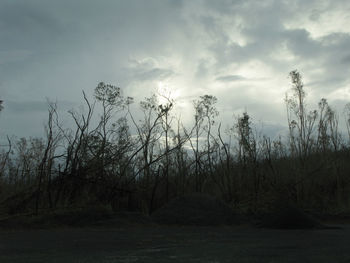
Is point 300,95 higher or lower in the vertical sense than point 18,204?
higher

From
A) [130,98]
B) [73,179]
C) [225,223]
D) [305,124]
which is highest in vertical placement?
[130,98]

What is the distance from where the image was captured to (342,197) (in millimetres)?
13133

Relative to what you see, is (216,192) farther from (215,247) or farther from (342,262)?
(342,262)

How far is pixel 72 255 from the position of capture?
11.2 ft

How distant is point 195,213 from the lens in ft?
26.4

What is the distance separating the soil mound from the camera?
7.82 meters

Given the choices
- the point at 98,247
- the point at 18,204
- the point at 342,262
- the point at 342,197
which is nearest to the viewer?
the point at 342,262

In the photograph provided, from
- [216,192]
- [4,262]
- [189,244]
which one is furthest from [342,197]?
[4,262]

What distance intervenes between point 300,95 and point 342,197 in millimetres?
5840

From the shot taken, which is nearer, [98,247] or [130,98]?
[98,247]

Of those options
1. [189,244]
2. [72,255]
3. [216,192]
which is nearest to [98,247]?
[72,255]

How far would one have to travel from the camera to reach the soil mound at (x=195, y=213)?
782cm

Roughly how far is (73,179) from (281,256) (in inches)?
282

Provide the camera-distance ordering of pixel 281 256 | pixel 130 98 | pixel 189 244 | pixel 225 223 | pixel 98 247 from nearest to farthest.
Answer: pixel 281 256 → pixel 98 247 → pixel 189 244 → pixel 225 223 → pixel 130 98
